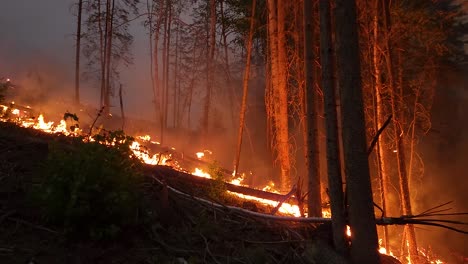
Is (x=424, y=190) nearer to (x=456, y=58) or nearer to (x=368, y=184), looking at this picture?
(x=456, y=58)

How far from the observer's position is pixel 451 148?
66.3ft

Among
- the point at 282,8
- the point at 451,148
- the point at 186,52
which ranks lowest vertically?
the point at 451,148

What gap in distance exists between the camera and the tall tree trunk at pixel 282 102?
33.9 feet

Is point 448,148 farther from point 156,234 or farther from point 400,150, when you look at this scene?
point 156,234

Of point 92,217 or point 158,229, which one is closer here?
point 92,217

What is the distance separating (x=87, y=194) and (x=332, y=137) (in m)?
3.09

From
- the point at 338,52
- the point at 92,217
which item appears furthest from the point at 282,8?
the point at 92,217

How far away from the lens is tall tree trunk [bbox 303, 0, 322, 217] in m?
5.90

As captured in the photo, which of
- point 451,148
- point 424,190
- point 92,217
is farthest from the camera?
point 451,148

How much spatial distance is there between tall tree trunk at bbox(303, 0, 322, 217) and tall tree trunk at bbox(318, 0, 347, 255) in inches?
53.7

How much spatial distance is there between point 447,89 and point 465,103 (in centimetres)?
128

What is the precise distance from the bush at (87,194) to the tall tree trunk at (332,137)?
8.19 feet

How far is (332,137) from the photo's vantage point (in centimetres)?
462

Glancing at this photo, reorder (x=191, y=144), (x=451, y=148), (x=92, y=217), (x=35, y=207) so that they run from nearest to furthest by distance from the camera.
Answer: (x=92, y=217)
(x=35, y=207)
(x=451, y=148)
(x=191, y=144)
